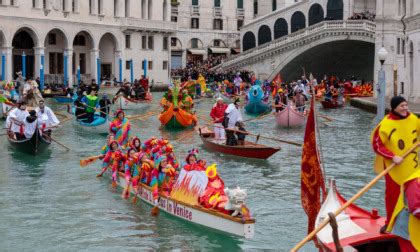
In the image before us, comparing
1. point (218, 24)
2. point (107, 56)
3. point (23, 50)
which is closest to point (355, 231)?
point (23, 50)

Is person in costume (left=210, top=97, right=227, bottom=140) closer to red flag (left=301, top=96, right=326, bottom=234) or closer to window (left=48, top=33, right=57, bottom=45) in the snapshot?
red flag (left=301, top=96, right=326, bottom=234)

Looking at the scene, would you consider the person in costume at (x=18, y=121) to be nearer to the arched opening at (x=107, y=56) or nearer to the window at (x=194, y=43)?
the arched opening at (x=107, y=56)

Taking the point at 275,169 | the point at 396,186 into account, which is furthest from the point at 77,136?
the point at 396,186

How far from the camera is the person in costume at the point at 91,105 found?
22281 millimetres

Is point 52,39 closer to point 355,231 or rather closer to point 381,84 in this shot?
point 381,84

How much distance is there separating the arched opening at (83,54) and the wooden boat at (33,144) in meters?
28.9

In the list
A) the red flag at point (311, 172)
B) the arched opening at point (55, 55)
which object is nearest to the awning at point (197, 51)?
the arched opening at point (55, 55)

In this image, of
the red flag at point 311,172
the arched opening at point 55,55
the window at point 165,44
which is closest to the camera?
the red flag at point 311,172

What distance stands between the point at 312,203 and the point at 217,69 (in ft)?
144

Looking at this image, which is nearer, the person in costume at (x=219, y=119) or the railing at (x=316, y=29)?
the person in costume at (x=219, y=119)

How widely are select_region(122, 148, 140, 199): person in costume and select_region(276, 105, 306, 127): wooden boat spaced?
11476mm

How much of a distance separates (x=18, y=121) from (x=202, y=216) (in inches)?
327

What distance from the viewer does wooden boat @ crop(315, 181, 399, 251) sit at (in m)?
7.44

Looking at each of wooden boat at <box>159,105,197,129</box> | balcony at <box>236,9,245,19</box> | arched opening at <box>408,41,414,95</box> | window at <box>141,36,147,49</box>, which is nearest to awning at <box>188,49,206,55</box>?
balcony at <box>236,9,245,19</box>
